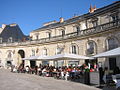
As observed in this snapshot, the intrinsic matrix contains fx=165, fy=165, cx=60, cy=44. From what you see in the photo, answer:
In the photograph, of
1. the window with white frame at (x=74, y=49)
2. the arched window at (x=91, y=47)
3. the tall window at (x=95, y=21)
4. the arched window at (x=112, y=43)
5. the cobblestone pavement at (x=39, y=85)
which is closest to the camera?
the cobblestone pavement at (x=39, y=85)

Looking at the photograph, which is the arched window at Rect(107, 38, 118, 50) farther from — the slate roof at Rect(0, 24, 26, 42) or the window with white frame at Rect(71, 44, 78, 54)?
the slate roof at Rect(0, 24, 26, 42)

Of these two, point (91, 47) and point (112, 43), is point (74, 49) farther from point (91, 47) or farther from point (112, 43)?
point (112, 43)

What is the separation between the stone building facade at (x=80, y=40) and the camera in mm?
17781

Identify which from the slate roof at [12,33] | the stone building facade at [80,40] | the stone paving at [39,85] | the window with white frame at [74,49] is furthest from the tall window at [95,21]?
the slate roof at [12,33]

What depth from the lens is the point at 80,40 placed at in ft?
69.9

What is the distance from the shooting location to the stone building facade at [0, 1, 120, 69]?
58.3ft

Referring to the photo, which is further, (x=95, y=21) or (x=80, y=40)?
(x=95, y=21)

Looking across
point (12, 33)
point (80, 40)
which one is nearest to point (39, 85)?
point (80, 40)

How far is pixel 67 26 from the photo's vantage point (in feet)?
94.3

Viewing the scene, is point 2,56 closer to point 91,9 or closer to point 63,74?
point 91,9

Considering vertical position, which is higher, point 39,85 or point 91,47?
point 91,47

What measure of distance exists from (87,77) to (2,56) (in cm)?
2509

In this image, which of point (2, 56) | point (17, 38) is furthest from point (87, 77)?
point (17, 38)

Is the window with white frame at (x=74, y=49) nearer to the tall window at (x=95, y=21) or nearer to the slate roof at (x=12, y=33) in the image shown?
the tall window at (x=95, y=21)
